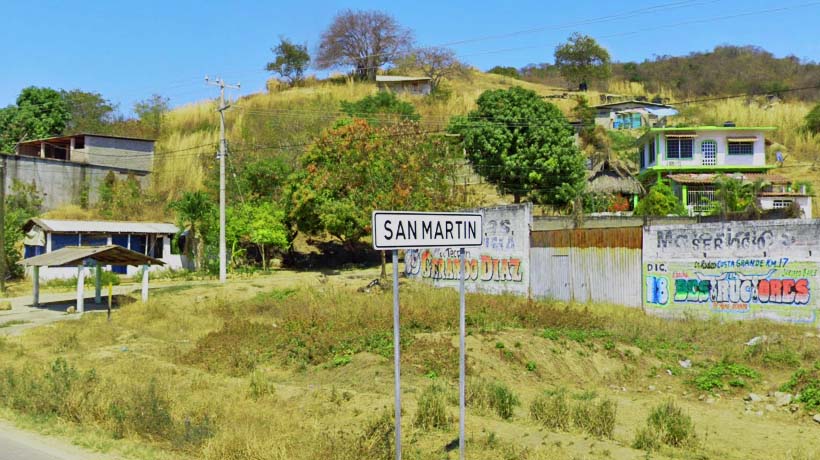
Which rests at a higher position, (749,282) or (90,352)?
(749,282)

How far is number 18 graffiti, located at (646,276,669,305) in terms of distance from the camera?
2097cm

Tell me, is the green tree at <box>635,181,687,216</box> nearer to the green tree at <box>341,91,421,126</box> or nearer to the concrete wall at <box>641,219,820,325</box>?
the concrete wall at <box>641,219,820,325</box>

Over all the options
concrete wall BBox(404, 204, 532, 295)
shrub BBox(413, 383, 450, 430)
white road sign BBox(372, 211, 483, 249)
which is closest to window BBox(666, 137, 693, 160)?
concrete wall BBox(404, 204, 532, 295)

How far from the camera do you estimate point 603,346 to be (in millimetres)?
16406

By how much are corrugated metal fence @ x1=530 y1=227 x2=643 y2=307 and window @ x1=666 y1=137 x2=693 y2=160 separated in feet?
86.7

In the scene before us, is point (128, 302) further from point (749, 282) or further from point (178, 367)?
point (749, 282)

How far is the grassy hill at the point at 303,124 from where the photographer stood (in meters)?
52.7

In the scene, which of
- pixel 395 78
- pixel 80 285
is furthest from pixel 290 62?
pixel 80 285

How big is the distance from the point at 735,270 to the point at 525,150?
2476cm

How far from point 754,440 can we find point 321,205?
27980 mm

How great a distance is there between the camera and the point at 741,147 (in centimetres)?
4816

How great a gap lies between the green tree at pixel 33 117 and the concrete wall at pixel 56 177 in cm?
1225

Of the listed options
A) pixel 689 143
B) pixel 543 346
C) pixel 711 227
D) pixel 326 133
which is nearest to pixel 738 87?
pixel 689 143

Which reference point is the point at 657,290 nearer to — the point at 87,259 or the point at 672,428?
the point at 672,428
